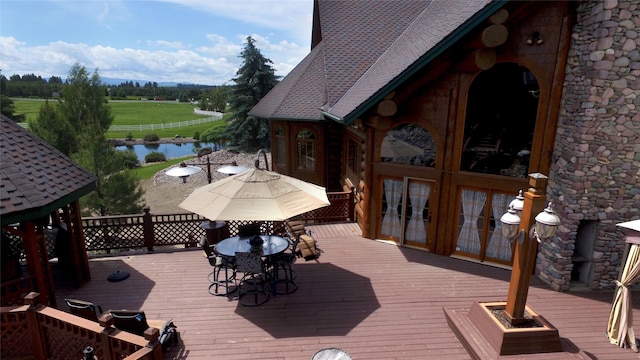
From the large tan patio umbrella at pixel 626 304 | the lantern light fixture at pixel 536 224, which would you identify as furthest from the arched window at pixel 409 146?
the large tan patio umbrella at pixel 626 304

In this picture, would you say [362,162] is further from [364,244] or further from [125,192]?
A: [125,192]

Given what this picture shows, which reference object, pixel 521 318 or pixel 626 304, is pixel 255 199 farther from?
pixel 626 304

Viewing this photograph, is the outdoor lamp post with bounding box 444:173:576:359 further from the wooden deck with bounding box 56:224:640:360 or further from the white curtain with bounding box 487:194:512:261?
the white curtain with bounding box 487:194:512:261

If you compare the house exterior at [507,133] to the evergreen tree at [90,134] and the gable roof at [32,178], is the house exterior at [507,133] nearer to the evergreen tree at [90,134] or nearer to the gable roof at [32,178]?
the gable roof at [32,178]

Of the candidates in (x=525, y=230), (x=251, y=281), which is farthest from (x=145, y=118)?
(x=525, y=230)

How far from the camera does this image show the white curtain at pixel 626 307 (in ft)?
19.1

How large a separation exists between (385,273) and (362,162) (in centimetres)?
354

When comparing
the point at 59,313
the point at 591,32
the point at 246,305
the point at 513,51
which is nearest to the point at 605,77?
the point at 591,32

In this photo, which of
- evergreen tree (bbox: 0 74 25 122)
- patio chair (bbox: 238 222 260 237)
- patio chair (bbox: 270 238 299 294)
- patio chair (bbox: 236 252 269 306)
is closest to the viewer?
patio chair (bbox: 236 252 269 306)

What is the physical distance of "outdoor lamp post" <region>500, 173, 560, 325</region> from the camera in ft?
16.7

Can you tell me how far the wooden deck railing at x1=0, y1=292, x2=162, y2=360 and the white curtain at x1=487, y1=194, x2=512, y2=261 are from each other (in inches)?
298

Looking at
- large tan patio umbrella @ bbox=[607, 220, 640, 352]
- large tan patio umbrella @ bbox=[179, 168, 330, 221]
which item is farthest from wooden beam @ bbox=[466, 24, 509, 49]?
large tan patio umbrella @ bbox=[179, 168, 330, 221]

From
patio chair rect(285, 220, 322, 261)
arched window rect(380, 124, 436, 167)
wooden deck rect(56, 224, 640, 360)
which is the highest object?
arched window rect(380, 124, 436, 167)

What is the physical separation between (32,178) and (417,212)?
858cm
